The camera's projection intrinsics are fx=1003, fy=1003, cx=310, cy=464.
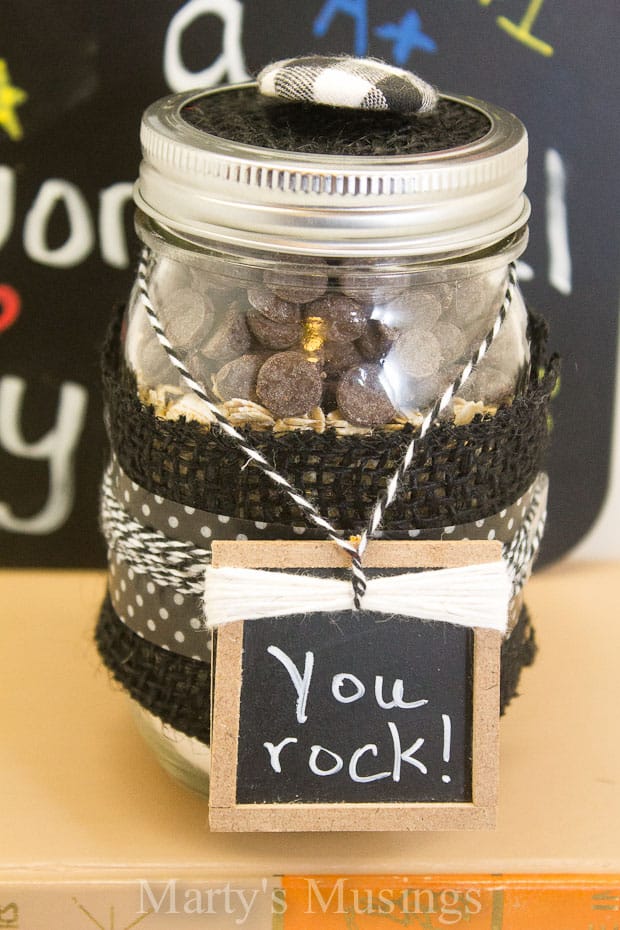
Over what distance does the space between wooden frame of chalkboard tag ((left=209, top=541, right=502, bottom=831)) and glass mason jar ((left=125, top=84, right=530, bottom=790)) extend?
0.09 m

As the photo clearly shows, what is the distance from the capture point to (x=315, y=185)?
0.49 metres

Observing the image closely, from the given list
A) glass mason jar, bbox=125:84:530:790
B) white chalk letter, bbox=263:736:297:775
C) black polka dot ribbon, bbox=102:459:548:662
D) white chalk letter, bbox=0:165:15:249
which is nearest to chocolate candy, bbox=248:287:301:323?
glass mason jar, bbox=125:84:530:790

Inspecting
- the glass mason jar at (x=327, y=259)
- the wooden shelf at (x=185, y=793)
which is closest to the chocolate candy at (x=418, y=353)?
the glass mason jar at (x=327, y=259)

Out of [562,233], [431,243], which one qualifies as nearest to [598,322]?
[562,233]

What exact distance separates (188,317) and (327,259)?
9 cm

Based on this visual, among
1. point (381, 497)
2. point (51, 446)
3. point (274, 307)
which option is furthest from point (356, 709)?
point (51, 446)

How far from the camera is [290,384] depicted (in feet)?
1.72

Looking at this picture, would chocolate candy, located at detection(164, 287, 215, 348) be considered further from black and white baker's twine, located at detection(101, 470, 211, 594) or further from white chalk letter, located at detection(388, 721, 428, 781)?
white chalk letter, located at detection(388, 721, 428, 781)

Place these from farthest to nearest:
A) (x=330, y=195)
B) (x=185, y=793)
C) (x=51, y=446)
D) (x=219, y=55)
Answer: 1. (x=51, y=446)
2. (x=219, y=55)
3. (x=185, y=793)
4. (x=330, y=195)

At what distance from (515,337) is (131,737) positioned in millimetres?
385

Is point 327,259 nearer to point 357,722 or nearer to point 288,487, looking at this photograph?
point 288,487

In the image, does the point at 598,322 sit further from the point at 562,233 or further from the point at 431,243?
the point at 431,243

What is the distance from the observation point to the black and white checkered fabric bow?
54 cm

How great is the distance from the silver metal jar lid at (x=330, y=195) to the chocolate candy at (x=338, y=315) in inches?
1.2
